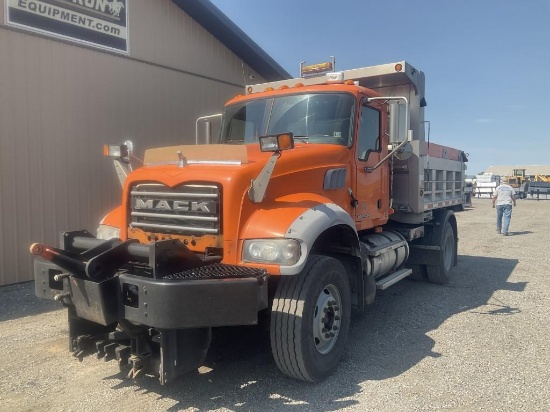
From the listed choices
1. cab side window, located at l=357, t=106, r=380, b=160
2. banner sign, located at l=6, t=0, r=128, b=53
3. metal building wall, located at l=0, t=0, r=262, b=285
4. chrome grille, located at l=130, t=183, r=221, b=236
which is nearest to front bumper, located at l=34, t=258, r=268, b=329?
chrome grille, located at l=130, t=183, r=221, b=236

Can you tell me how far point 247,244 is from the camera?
3.57m

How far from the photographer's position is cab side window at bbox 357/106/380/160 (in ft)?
16.6

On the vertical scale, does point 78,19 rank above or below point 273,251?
above

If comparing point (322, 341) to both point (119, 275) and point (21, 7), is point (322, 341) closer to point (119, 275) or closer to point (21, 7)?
point (119, 275)

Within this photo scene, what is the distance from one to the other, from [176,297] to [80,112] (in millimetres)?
6089

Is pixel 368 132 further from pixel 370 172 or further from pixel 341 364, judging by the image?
pixel 341 364

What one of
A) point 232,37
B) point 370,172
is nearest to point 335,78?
point 370,172

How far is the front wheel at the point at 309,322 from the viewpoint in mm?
3543

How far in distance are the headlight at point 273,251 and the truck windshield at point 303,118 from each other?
5.52 feet

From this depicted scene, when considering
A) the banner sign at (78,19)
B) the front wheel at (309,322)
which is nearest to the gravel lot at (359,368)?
the front wheel at (309,322)

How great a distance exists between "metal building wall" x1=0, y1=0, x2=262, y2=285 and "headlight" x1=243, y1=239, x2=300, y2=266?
17.1ft

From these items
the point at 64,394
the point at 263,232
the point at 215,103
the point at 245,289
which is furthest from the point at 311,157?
the point at 215,103

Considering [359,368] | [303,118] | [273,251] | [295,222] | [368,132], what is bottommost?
[359,368]

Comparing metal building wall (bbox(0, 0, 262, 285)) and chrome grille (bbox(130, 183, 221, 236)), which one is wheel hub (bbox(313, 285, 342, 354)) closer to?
chrome grille (bbox(130, 183, 221, 236))
